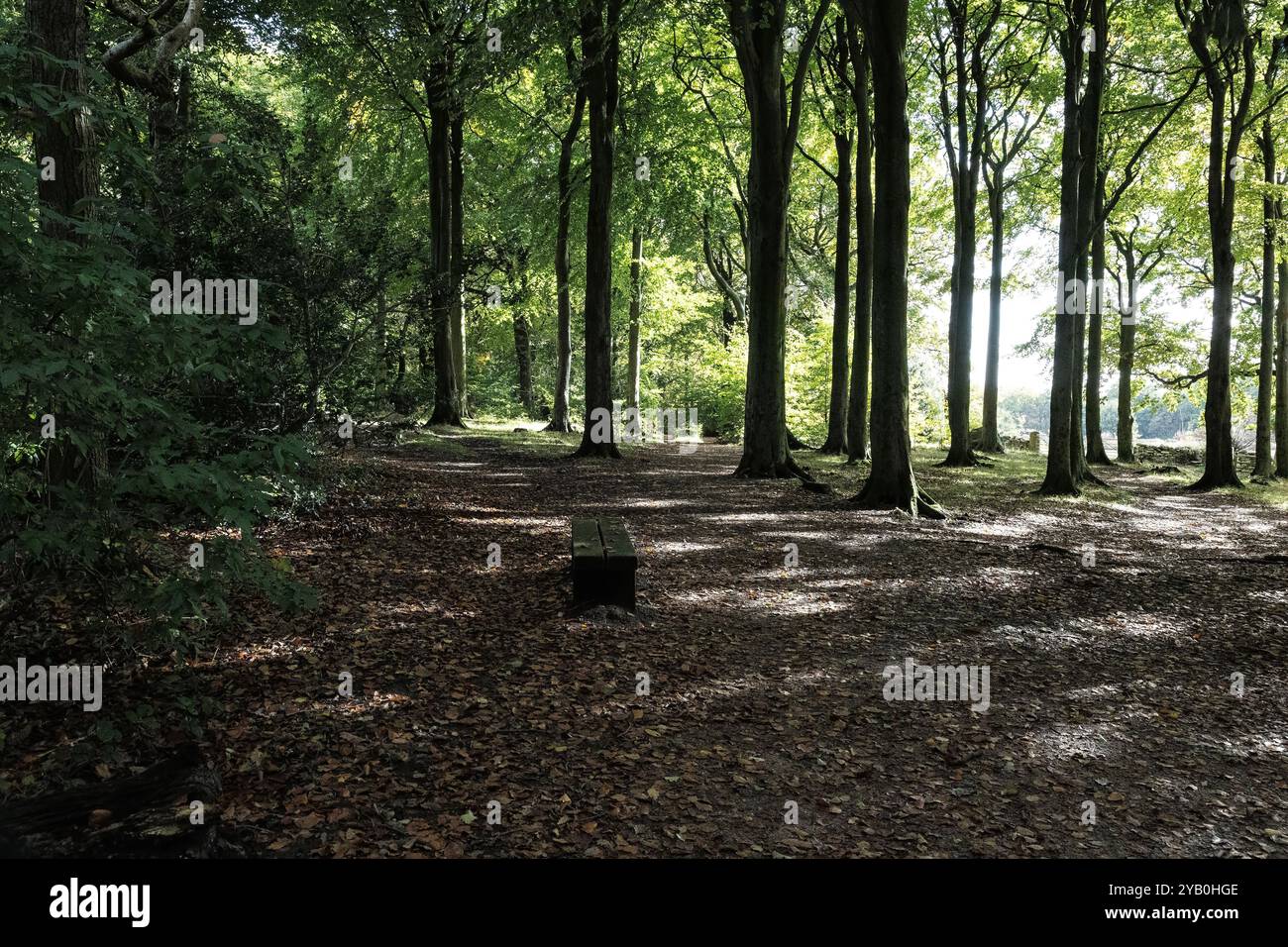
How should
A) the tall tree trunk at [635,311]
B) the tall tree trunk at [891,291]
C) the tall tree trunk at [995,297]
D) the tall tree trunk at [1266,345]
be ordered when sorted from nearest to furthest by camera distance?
1. the tall tree trunk at [891,291]
2. the tall tree trunk at [1266,345]
3. the tall tree trunk at [995,297]
4. the tall tree trunk at [635,311]

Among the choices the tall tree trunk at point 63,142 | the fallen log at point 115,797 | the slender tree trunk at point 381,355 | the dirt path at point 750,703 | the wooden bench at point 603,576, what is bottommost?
the dirt path at point 750,703

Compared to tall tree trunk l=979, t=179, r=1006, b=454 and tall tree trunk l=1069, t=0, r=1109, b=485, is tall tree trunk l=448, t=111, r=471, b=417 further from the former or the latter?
tall tree trunk l=979, t=179, r=1006, b=454

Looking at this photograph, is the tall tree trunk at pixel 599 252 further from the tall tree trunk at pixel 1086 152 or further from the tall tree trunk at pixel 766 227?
the tall tree trunk at pixel 1086 152

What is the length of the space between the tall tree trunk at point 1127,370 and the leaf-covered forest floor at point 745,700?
18.0 metres

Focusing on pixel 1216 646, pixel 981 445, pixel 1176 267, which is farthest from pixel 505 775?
pixel 1176 267

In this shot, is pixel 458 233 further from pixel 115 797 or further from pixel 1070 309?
pixel 115 797

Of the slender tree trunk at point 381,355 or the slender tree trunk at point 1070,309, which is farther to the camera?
the slender tree trunk at point 1070,309

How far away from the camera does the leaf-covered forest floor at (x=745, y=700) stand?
3742mm

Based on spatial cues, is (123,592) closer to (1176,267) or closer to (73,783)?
(73,783)

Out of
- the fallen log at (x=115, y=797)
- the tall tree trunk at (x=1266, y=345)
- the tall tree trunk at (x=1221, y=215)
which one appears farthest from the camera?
the tall tree trunk at (x=1266, y=345)

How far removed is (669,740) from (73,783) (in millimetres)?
2846

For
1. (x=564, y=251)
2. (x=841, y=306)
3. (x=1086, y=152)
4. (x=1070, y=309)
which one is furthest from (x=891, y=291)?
(x=564, y=251)

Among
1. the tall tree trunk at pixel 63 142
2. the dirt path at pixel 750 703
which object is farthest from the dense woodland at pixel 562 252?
the dirt path at pixel 750 703

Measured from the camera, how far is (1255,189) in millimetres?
17641
